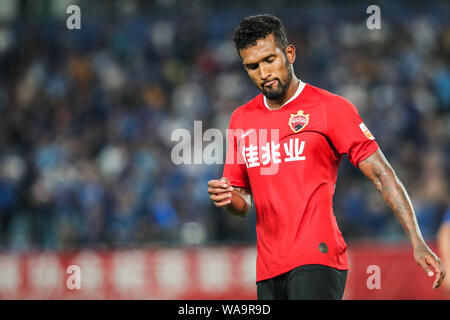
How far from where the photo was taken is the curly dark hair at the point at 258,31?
13.4 feet

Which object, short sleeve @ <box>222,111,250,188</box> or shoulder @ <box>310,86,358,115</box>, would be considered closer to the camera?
shoulder @ <box>310,86,358,115</box>

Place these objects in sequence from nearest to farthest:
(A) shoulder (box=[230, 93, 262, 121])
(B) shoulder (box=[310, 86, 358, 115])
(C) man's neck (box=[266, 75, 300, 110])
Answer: (B) shoulder (box=[310, 86, 358, 115]) → (C) man's neck (box=[266, 75, 300, 110]) → (A) shoulder (box=[230, 93, 262, 121])

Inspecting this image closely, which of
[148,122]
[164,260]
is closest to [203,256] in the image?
[164,260]

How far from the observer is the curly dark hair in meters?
4.09

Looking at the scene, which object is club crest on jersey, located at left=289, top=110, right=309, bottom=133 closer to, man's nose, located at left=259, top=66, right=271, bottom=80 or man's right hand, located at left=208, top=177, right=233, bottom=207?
man's nose, located at left=259, top=66, right=271, bottom=80

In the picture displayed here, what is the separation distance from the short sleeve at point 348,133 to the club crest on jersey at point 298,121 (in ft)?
0.44

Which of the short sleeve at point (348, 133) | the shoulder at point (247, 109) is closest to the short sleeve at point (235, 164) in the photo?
the shoulder at point (247, 109)

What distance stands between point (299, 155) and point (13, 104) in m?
9.80

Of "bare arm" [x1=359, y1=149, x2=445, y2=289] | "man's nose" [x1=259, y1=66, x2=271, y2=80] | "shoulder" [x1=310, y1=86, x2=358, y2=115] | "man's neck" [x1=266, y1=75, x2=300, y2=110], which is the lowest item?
"bare arm" [x1=359, y1=149, x2=445, y2=289]

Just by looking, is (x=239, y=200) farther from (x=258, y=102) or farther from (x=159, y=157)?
(x=159, y=157)

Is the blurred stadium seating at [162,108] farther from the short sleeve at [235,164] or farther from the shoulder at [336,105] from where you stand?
the shoulder at [336,105]

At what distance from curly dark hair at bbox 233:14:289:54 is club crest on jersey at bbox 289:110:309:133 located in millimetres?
406

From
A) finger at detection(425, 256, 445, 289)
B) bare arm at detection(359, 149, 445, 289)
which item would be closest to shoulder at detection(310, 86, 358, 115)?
bare arm at detection(359, 149, 445, 289)

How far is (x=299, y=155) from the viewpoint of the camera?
3998mm
